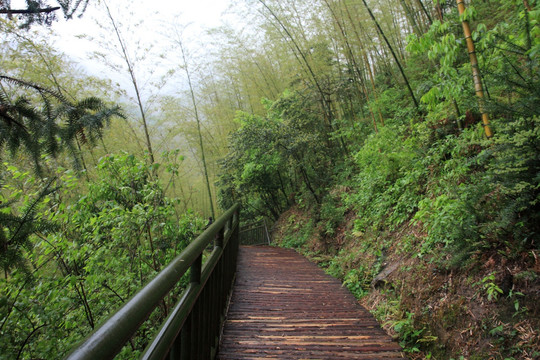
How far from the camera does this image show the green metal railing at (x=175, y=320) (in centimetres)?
53

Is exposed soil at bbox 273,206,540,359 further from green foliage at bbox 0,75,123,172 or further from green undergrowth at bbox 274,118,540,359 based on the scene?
green foliage at bbox 0,75,123,172

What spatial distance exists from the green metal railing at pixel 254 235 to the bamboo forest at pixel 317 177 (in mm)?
1473

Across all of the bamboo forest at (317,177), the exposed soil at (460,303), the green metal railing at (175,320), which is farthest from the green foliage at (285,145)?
the green metal railing at (175,320)

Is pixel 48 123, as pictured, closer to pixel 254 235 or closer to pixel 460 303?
pixel 460 303

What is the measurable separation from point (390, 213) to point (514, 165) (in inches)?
89.3

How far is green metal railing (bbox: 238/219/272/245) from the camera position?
9283 millimetres

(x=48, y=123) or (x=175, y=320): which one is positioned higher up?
(x=48, y=123)

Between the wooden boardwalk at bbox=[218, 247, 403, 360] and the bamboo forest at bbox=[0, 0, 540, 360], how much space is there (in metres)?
0.25

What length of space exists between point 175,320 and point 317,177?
647 cm

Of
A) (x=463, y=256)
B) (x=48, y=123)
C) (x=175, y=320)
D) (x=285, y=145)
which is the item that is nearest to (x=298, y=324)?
(x=463, y=256)

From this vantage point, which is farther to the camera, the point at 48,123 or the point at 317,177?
A: the point at 317,177

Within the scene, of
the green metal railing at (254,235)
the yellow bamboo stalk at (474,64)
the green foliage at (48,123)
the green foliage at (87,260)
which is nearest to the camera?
the green foliage at (48,123)

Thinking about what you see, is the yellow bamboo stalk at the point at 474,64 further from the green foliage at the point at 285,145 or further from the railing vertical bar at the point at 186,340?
the green foliage at the point at 285,145

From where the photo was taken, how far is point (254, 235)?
952 centimetres
